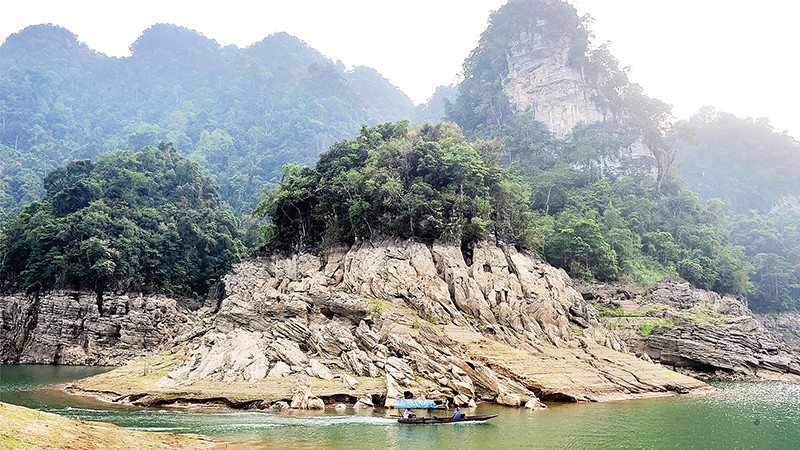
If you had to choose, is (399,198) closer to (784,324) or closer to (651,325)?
(651,325)

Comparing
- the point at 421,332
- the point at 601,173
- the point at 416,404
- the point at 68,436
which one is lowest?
the point at 416,404

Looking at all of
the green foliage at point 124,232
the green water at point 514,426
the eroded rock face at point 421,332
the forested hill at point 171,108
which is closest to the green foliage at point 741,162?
the forested hill at point 171,108

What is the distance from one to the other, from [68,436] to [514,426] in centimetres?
1970

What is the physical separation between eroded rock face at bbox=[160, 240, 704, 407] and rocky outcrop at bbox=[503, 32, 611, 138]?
6100 cm

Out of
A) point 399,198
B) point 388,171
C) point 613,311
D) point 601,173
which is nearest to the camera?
point 399,198

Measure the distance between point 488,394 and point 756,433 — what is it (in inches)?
580

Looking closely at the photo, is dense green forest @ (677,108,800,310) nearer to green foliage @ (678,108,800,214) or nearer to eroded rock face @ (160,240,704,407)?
green foliage @ (678,108,800,214)

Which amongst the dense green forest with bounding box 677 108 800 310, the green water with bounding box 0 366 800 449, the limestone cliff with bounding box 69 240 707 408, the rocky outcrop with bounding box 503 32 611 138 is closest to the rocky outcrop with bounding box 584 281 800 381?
the limestone cliff with bounding box 69 240 707 408

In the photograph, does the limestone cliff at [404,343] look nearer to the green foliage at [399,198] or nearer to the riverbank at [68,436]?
the green foliage at [399,198]

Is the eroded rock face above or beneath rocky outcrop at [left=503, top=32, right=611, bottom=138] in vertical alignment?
beneath

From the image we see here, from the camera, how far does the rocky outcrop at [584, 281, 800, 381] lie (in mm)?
56094

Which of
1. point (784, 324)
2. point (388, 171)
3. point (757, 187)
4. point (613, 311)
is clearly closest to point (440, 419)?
point (388, 171)

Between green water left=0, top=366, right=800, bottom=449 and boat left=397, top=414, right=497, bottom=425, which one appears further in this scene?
boat left=397, top=414, right=497, bottom=425

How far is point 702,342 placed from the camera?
5669cm
